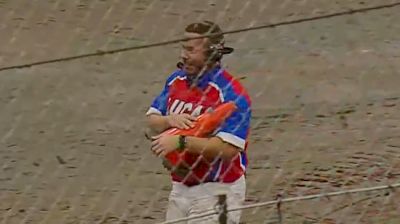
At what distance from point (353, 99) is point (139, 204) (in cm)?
191

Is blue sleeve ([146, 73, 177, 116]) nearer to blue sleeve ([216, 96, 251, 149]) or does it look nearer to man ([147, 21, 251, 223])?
man ([147, 21, 251, 223])

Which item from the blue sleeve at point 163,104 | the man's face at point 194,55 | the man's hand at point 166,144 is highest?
the man's face at point 194,55

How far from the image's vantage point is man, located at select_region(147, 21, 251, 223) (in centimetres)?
384

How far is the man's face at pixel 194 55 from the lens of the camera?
3.86 m

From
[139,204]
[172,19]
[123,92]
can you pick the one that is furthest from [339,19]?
[139,204]

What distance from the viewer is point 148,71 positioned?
7.32 meters

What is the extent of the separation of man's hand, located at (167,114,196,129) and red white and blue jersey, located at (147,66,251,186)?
0.10ft

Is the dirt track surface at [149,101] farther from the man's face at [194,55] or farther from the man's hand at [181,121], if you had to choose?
the man's face at [194,55]

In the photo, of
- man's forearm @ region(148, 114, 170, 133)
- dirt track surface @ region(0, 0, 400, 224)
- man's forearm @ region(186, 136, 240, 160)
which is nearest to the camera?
man's forearm @ region(186, 136, 240, 160)

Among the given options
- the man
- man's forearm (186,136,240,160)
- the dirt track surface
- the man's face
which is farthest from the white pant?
the dirt track surface

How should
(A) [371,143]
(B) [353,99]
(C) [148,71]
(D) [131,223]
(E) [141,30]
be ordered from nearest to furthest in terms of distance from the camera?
(D) [131,223], (A) [371,143], (B) [353,99], (C) [148,71], (E) [141,30]

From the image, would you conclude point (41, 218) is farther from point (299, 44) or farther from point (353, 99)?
point (299, 44)

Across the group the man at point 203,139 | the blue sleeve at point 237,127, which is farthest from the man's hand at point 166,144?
the blue sleeve at point 237,127

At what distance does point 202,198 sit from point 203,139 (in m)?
0.23
